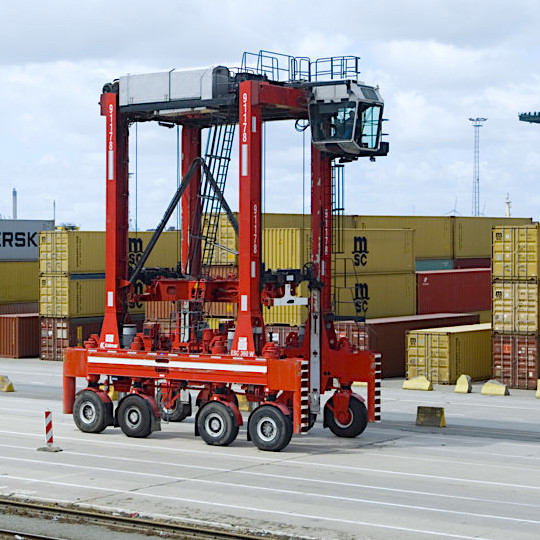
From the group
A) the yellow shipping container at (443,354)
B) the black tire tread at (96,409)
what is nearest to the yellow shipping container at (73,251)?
the yellow shipping container at (443,354)

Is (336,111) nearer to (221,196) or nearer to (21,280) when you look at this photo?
(221,196)

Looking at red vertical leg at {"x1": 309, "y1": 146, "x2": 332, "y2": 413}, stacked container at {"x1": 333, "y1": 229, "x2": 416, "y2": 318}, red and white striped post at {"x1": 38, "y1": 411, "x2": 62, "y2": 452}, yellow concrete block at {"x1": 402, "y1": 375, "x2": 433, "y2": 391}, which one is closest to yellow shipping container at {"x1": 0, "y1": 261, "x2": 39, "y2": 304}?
stacked container at {"x1": 333, "y1": 229, "x2": 416, "y2": 318}

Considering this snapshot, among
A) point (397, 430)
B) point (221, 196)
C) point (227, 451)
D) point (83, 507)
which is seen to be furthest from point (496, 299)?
point (83, 507)

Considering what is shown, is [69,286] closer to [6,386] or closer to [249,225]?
[6,386]

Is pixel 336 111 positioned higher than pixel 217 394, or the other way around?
pixel 336 111

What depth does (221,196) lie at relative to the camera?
28031 mm

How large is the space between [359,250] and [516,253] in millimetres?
8485

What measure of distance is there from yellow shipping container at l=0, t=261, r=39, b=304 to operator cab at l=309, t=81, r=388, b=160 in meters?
33.8

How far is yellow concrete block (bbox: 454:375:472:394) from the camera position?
39.2m

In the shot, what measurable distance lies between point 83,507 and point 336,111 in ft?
40.1

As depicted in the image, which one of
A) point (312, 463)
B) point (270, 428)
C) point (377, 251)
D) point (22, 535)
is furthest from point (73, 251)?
point (22, 535)

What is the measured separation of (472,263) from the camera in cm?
6538

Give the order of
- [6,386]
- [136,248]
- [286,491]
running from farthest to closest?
[136,248], [6,386], [286,491]

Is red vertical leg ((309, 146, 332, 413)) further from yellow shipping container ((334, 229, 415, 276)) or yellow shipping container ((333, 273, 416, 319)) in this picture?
yellow shipping container ((333, 273, 416, 319))
